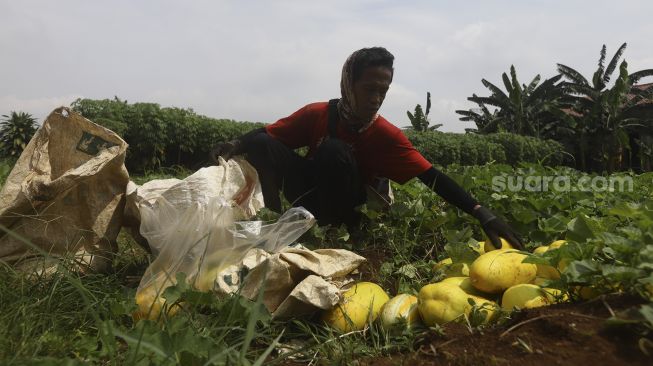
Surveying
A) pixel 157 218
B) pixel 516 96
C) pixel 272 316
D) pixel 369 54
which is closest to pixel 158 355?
pixel 272 316

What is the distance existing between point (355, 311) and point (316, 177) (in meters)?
1.20

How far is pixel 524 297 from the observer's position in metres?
1.71

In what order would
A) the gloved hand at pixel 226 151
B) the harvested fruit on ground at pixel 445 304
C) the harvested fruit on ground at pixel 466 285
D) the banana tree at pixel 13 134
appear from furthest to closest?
the banana tree at pixel 13 134 < the gloved hand at pixel 226 151 < the harvested fruit on ground at pixel 466 285 < the harvested fruit on ground at pixel 445 304

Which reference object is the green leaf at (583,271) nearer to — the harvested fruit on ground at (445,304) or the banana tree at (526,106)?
the harvested fruit on ground at (445,304)

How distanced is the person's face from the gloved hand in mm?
753

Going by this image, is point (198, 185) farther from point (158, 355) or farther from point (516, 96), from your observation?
point (516, 96)

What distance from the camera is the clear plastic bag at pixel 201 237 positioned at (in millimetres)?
2098

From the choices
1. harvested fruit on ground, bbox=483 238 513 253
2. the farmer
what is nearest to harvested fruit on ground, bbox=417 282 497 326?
harvested fruit on ground, bbox=483 238 513 253

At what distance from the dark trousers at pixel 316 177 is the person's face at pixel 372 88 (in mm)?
256

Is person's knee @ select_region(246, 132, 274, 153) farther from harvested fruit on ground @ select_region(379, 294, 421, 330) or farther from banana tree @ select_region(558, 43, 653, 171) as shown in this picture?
banana tree @ select_region(558, 43, 653, 171)

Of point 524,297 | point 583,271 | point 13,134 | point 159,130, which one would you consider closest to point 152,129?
point 159,130

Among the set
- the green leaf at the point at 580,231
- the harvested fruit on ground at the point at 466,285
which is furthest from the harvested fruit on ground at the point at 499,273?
the green leaf at the point at 580,231

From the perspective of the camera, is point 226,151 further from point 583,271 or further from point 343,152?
point 583,271

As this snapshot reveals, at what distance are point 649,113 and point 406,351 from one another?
31.9 metres
